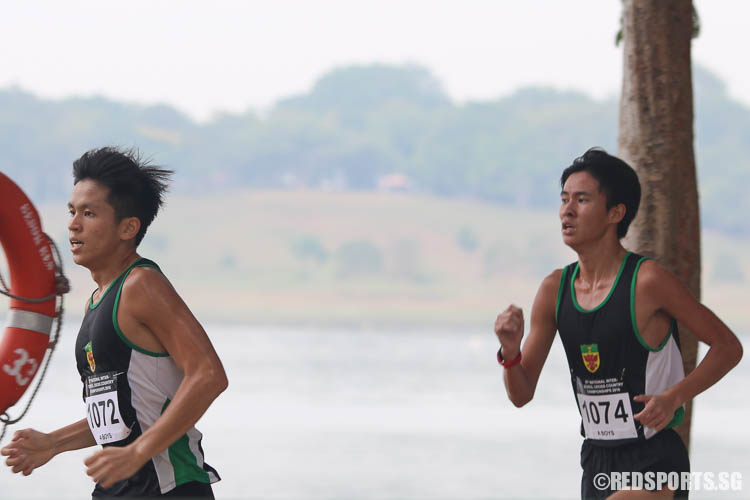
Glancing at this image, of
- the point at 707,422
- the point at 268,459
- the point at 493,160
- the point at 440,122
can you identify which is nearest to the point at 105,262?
the point at 268,459

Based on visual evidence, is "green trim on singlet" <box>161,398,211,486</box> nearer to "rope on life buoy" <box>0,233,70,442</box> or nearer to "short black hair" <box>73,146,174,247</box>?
"short black hair" <box>73,146,174,247</box>

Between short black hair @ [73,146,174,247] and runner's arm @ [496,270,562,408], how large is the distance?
1.20 meters

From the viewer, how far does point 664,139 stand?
5.12 metres

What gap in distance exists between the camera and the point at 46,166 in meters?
84.6

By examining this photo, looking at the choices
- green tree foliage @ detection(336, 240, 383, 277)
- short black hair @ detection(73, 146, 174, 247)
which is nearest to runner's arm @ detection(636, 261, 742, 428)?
short black hair @ detection(73, 146, 174, 247)

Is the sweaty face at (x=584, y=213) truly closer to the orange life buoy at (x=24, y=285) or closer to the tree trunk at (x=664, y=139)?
the tree trunk at (x=664, y=139)

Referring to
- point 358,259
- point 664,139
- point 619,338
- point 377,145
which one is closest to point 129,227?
point 619,338

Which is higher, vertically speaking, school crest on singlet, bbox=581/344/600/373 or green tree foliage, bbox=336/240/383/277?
green tree foliage, bbox=336/240/383/277

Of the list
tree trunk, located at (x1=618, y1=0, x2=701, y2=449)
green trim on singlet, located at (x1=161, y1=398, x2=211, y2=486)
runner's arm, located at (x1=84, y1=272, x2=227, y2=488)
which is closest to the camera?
runner's arm, located at (x1=84, y1=272, x2=227, y2=488)

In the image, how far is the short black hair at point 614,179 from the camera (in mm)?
3770

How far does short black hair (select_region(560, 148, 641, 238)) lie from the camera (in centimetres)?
377

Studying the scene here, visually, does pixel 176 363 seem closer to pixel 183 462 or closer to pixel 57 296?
pixel 183 462

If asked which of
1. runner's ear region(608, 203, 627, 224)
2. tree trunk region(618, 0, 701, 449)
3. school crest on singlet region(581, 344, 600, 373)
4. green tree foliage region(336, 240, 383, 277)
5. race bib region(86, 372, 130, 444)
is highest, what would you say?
green tree foliage region(336, 240, 383, 277)

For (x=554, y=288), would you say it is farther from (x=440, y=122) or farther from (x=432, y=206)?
(x=440, y=122)
